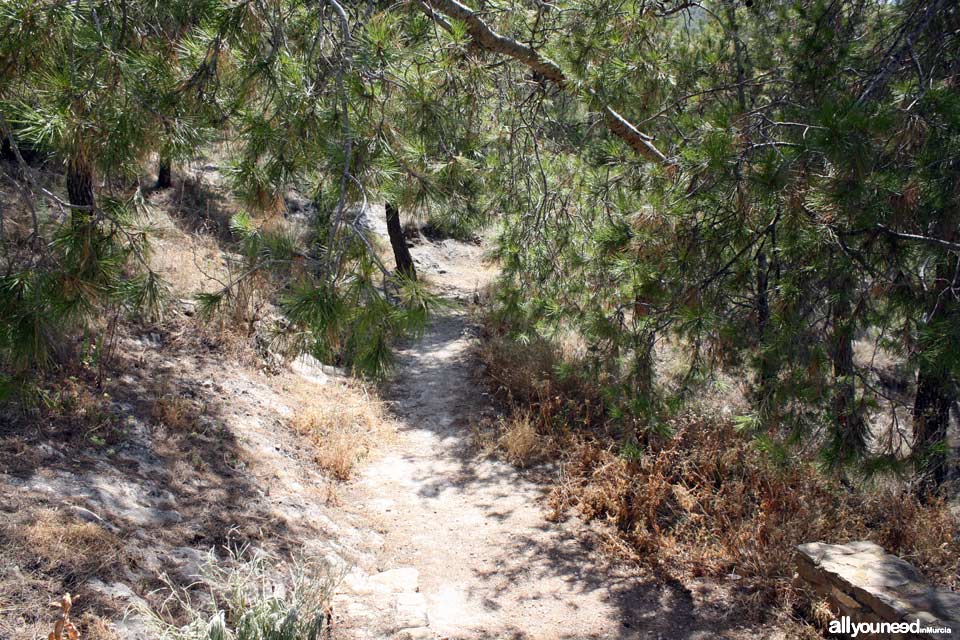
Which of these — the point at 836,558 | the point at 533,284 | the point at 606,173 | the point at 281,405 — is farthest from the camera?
the point at 281,405

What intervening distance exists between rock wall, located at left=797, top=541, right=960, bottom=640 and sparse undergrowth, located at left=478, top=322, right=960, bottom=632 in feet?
0.74

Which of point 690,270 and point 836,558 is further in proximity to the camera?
point 836,558

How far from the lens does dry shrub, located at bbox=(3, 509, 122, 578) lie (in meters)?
3.15

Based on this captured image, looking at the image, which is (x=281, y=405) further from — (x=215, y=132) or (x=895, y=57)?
(x=895, y=57)

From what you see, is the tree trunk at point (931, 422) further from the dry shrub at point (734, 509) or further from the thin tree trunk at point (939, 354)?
the dry shrub at point (734, 509)

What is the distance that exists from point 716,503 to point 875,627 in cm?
164

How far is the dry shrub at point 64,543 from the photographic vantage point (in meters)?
3.15

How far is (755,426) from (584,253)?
202cm

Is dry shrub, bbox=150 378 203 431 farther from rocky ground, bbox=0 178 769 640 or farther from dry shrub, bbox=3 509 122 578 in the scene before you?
dry shrub, bbox=3 509 122 578

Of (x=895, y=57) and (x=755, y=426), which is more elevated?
(x=895, y=57)

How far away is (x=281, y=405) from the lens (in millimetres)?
6570

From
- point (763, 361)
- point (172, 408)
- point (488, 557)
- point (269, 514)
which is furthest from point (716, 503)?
point (172, 408)

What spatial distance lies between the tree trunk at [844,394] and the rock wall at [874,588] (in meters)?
1.22

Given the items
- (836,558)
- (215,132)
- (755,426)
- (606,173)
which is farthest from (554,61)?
(836,558)
